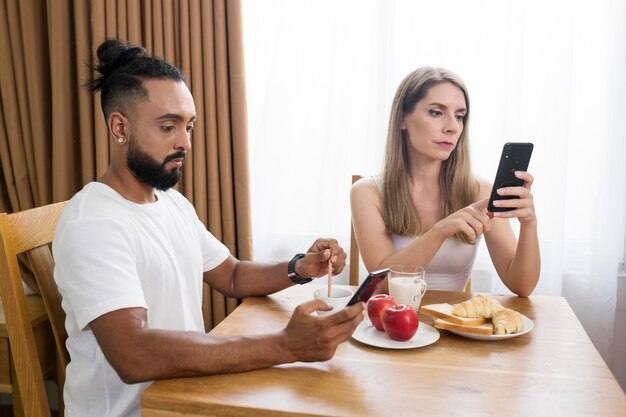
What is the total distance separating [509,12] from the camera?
2.20 metres

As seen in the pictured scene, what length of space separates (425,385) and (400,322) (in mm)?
181

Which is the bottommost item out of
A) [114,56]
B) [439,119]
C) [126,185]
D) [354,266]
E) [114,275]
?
[354,266]

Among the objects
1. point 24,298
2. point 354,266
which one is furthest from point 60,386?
point 354,266

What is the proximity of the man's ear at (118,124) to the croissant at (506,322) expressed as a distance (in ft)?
3.07

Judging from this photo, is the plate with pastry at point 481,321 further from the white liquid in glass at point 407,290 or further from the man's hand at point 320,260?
the man's hand at point 320,260

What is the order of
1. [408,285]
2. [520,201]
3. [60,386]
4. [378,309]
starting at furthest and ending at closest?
[60,386]
[520,201]
[408,285]
[378,309]

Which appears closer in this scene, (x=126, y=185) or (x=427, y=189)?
(x=126, y=185)

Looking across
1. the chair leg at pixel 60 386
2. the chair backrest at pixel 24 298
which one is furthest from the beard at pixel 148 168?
the chair leg at pixel 60 386

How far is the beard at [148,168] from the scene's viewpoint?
135 cm

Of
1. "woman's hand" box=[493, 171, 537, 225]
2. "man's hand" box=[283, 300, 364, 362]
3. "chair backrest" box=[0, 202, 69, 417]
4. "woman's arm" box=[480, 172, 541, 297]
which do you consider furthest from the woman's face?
"chair backrest" box=[0, 202, 69, 417]

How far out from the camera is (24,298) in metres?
1.37

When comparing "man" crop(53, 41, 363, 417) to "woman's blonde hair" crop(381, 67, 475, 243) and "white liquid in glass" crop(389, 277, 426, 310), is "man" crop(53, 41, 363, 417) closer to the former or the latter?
"white liquid in glass" crop(389, 277, 426, 310)

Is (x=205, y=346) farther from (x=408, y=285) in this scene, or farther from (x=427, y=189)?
(x=427, y=189)

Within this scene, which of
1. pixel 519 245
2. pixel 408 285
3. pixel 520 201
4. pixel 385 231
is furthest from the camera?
pixel 385 231
